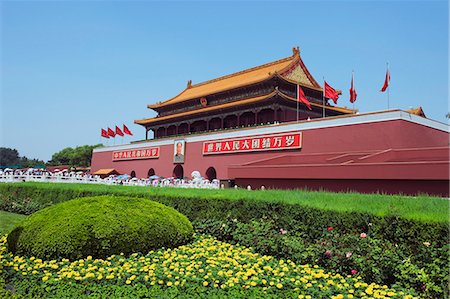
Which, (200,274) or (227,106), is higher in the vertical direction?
(227,106)

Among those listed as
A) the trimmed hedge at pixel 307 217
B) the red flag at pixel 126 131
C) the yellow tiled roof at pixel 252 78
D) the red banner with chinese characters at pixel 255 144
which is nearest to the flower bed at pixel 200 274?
the trimmed hedge at pixel 307 217

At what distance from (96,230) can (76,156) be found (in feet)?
188

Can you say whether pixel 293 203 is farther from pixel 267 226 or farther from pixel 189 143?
pixel 189 143

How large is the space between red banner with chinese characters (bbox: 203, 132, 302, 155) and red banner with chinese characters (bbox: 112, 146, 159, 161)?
6.46 metres

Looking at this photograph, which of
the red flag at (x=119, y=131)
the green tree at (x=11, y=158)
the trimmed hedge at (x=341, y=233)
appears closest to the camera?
the trimmed hedge at (x=341, y=233)

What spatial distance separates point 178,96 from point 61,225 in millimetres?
32020

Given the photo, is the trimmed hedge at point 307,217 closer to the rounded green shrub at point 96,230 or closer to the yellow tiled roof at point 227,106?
the rounded green shrub at point 96,230

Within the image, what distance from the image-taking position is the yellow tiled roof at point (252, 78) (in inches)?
1057

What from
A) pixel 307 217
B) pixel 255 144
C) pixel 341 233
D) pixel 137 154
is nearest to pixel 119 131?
pixel 137 154

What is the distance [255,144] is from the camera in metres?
21.8

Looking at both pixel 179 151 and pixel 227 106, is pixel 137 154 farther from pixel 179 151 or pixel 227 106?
pixel 227 106

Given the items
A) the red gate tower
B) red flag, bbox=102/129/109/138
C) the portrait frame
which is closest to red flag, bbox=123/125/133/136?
the red gate tower

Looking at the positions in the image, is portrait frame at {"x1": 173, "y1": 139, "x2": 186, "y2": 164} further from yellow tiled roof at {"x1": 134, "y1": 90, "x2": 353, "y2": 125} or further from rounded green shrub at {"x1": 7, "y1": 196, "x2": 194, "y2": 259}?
rounded green shrub at {"x1": 7, "y1": 196, "x2": 194, "y2": 259}

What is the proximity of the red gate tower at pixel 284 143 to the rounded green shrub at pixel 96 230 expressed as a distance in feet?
25.0
